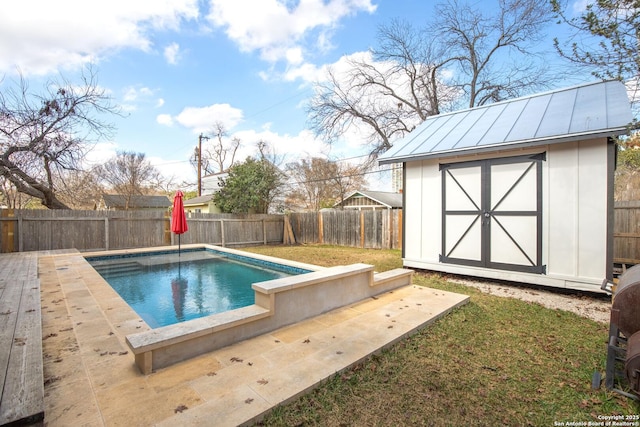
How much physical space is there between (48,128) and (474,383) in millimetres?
10711

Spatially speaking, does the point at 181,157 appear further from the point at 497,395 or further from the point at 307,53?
the point at 497,395

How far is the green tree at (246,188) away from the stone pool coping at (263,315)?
10.3 m

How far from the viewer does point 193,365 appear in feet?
8.26

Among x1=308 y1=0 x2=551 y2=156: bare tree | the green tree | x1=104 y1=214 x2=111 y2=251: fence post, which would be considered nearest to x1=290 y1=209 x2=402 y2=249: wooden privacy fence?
the green tree

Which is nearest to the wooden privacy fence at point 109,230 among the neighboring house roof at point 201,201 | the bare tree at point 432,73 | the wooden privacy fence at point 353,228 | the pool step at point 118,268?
the wooden privacy fence at point 353,228

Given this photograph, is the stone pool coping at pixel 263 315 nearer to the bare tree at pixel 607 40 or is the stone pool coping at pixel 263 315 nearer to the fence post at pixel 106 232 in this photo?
the bare tree at pixel 607 40

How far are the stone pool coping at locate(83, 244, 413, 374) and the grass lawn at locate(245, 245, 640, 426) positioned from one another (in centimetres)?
105

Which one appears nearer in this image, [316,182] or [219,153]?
[316,182]

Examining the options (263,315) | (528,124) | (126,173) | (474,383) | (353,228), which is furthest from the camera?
(126,173)

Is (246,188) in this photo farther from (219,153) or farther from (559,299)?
(219,153)

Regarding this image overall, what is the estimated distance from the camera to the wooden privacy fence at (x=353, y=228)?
1156cm

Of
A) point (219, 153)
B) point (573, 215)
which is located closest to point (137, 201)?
point (219, 153)

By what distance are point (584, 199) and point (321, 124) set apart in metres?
13.0

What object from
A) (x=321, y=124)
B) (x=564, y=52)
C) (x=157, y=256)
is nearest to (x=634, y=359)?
(x=564, y=52)
